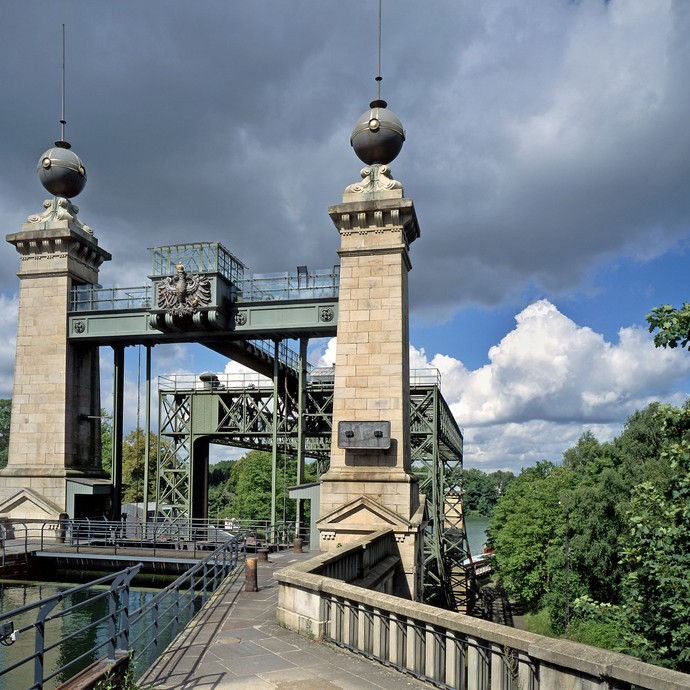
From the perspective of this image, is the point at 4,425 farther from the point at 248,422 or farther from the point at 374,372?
the point at 374,372

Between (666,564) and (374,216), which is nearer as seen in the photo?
(666,564)

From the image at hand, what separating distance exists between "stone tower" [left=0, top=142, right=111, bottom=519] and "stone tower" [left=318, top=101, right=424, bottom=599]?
37.7 ft

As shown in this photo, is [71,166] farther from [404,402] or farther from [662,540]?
[662,540]

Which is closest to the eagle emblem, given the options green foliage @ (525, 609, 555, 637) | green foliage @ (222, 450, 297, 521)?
green foliage @ (525, 609, 555, 637)

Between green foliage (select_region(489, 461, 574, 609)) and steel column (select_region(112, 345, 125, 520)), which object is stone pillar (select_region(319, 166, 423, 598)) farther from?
green foliage (select_region(489, 461, 574, 609))

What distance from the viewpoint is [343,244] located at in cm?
2011

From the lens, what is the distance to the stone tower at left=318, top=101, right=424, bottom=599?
18016mm

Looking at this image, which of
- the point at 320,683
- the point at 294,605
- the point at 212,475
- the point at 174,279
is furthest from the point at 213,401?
the point at 212,475

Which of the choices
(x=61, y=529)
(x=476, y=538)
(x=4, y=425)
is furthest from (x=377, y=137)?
(x=476, y=538)

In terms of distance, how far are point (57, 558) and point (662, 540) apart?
18.8 metres

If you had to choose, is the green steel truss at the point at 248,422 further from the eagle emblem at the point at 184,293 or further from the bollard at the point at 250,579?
the bollard at the point at 250,579

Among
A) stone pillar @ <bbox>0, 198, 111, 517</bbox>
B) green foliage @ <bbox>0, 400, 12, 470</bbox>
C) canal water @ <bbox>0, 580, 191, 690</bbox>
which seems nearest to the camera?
canal water @ <bbox>0, 580, 191, 690</bbox>

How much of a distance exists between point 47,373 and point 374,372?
1386 cm

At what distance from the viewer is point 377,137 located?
20.7 meters
